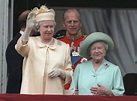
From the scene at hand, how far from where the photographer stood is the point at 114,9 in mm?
9555

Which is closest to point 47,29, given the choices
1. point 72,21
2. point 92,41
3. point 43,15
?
point 43,15

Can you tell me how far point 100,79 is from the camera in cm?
611

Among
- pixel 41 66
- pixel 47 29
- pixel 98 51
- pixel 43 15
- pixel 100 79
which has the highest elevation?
pixel 43 15

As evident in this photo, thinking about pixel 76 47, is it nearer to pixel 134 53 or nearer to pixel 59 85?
pixel 59 85

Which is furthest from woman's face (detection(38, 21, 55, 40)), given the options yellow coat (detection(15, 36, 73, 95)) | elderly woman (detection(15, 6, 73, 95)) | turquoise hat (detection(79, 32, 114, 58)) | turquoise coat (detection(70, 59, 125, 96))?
turquoise coat (detection(70, 59, 125, 96))

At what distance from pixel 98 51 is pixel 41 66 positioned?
60 cm

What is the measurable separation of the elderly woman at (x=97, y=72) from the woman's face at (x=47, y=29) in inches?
16.9

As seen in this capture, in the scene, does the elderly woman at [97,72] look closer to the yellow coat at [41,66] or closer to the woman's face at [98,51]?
the woman's face at [98,51]

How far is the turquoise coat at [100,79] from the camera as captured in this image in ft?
19.9

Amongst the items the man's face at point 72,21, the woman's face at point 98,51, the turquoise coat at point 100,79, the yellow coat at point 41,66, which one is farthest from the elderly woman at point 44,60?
the man's face at point 72,21

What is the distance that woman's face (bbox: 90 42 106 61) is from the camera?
6.13 m

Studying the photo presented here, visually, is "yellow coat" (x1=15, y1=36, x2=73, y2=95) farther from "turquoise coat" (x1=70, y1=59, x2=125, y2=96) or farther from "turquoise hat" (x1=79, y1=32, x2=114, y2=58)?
"turquoise hat" (x1=79, y1=32, x2=114, y2=58)

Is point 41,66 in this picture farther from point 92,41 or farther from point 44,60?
point 92,41

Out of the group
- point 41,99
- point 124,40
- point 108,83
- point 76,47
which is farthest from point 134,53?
point 41,99
